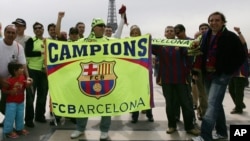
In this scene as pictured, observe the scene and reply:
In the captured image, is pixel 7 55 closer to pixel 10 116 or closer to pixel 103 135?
pixel 10 116

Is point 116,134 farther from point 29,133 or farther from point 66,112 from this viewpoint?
point 29,133

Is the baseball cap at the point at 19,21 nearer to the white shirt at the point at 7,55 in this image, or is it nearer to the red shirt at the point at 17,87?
the white shirt at the point at 7,55

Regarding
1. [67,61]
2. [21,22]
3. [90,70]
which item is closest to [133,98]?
[90,70]

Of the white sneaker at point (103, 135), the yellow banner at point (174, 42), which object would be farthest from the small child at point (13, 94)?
the yellow banner at point (174, 42)

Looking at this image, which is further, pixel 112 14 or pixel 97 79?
pixel 112 14

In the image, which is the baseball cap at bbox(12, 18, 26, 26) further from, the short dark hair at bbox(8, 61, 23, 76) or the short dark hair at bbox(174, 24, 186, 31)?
the short dark hair at bbox(174, 24, 186, 31)

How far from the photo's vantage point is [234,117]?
7.23m

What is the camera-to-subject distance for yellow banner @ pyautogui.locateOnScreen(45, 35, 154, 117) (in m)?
5.27

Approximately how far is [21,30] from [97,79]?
1.97 m

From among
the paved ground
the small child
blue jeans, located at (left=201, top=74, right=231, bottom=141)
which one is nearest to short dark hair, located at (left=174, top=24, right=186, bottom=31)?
blue jeans, located at (left=201, top=74, right=231, bottom=141)

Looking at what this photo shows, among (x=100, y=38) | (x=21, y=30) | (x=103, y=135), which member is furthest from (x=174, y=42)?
(x=21, y=30)

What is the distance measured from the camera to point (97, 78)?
5.32m

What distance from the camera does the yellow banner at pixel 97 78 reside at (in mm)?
5270

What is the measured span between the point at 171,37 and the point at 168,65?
1.82ft
